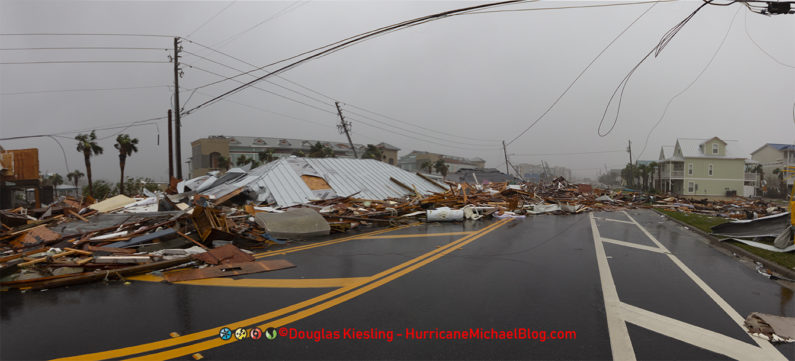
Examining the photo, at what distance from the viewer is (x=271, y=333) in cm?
347

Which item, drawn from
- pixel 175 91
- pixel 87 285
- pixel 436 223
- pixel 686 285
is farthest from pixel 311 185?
pixel 686 285

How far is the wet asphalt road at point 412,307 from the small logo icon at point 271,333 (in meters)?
0.07

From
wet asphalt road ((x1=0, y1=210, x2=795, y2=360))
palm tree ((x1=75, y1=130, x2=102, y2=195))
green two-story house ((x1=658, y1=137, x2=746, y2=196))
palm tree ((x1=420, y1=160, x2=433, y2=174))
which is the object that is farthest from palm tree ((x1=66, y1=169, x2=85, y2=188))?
green two-story house ((x1=658, y1=137, x2=746, y2=196))

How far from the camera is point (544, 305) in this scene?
4258 mm

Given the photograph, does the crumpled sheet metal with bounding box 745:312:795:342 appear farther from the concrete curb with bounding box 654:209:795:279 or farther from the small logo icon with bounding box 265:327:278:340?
the small logo icon with bounding box 265:327:278:340

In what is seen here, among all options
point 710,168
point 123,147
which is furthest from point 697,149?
point 123,147

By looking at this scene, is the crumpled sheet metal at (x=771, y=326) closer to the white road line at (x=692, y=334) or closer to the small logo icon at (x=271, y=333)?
the white road line at (x=692, y=334)

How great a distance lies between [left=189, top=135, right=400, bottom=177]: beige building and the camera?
72812 mm

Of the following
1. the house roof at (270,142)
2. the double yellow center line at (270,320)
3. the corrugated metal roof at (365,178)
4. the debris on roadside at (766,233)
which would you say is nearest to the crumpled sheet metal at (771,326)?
the double yellow center line at (270,320)

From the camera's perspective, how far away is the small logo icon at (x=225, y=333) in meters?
3.40

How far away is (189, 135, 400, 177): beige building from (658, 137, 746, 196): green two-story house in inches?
2040

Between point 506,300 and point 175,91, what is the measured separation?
2368 cm

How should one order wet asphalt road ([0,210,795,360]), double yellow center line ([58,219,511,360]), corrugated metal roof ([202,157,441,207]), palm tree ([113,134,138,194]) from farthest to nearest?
1. palm tree ([113,134,138,194])
2. corrugated metal roof ([202,157,441,207])
3. wet asphalt road ([0,210,795,360])
4. double yellow center line ([58,219,511,360])

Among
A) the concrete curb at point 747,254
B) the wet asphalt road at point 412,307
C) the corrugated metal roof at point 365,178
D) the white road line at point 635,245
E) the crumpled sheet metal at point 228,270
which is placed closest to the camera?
the wet asphalt road at point 412,307
